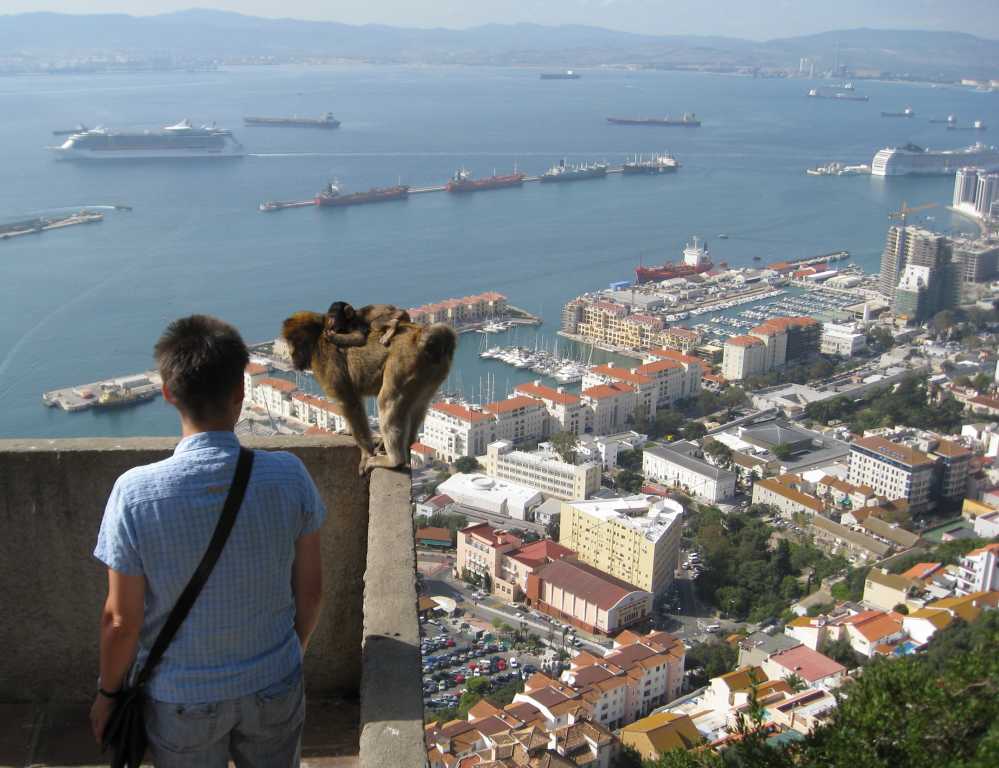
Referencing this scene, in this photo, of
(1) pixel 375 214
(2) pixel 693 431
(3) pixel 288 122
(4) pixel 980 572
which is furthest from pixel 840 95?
(4) pixel 980 572

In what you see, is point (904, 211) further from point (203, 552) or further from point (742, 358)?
point (203, 552)

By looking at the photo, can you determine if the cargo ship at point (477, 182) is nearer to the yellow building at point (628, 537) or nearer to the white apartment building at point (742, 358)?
the white apartment building at point (742, 358)

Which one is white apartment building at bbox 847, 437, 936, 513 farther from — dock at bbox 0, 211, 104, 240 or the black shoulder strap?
dock at bbox 0, 211, 104, 240

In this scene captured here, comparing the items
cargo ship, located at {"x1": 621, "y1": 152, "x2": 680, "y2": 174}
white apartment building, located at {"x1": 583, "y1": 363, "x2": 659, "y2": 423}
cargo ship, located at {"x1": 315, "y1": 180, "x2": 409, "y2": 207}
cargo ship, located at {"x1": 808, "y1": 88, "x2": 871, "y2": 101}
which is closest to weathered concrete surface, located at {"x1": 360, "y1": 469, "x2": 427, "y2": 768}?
white apartment building, located at {"x1": 583, "y1": 363, "x2": 659, "y2": 423}

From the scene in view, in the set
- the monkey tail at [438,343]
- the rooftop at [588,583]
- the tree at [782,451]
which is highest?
the monkey tail at [438,343]

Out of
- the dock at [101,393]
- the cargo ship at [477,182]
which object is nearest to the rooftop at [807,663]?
the dock at [101,393]

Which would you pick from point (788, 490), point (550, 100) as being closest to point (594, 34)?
point (550, 100)

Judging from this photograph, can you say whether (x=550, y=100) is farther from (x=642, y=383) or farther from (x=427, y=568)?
(x=427, y=568)
